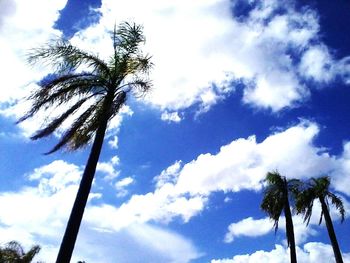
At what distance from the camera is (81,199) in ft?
42.3

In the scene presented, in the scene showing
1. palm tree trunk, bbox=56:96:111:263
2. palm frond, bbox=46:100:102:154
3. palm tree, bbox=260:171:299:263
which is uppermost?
palm tree, bbox=260:171:299:263

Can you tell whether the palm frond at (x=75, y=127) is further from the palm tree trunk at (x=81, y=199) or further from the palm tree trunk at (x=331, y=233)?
the palm tree trunk at (x=331, y=233)

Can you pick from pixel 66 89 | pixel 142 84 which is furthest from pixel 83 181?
pixel 142 84

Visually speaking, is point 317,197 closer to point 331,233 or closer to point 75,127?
point 331,233

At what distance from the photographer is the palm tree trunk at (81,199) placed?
11.9 metres

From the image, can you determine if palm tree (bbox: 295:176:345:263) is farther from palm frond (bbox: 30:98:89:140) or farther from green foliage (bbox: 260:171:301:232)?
palm frond (bbox: 30:98:89:140)

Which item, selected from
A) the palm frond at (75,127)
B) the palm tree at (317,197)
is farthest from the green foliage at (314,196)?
the palm frond at (75,127)

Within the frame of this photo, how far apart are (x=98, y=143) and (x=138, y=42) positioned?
4.89 m

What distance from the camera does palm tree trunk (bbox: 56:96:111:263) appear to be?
1194 centimetres

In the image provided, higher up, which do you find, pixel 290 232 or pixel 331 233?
pixel 331 233

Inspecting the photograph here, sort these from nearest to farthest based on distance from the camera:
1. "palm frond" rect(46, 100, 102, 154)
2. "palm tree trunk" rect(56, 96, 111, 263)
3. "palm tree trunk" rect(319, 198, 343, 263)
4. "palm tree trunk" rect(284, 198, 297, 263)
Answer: "palm tree trunk" rect(56, 96, 111, 263), "palm frond" rect(46, 100, 102, 154), "palm tree trunk" rect(284, 198, 297, 263), "palm tree trunk" rect(319, 198, 343, 263)

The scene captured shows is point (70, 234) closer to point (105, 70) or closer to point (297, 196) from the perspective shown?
point (105, 70)

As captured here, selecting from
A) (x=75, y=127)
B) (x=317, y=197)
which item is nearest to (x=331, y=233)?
(x=317, y=197)

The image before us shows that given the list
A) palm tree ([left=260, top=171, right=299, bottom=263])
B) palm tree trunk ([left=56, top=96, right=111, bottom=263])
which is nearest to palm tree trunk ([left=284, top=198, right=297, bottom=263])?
palm tree ([left=260, top=171, right=299, bottom=263])
